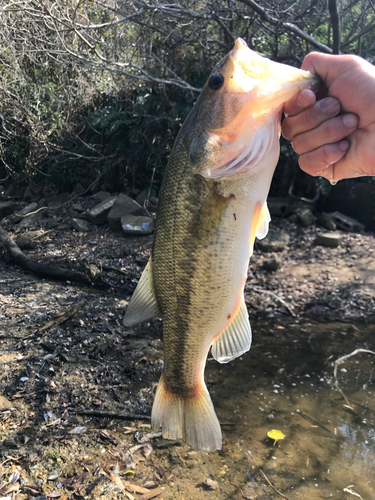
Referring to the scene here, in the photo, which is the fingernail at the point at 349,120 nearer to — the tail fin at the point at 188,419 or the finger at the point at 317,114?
the finger at the point at 317,114

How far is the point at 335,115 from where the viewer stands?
5.69 ft

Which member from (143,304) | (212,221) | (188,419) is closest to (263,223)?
(212,221)

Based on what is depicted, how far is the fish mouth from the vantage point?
154 centimetres

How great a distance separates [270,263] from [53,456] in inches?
203

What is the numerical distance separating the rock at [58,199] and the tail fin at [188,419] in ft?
32.3

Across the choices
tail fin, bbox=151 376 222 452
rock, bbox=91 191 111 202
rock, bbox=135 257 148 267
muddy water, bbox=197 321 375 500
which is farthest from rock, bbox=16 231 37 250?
tail fin, bbox=151 376 222 452

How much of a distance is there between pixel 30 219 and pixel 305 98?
375 inches

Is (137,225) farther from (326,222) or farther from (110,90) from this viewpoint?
(110,90)

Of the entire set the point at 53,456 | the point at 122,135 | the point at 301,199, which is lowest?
the point at 53,456

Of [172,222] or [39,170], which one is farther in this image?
[39,170]

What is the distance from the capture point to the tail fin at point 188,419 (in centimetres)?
199

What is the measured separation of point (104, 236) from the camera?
9117 millimetres

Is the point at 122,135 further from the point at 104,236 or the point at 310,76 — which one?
the point at 310,76

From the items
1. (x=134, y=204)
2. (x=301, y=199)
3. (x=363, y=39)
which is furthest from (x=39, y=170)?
(x=363, y=39)
